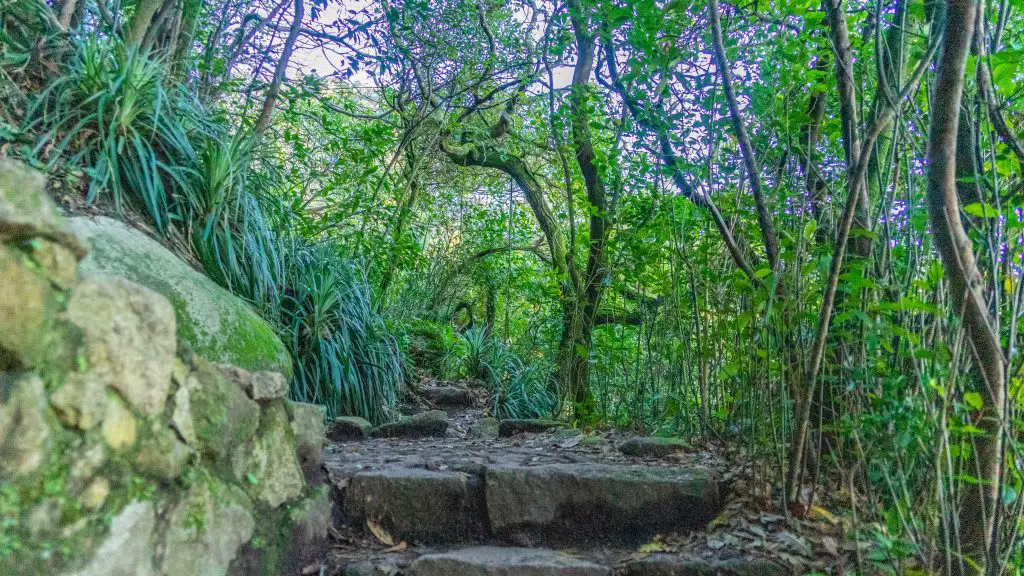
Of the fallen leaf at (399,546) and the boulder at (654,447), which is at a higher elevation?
the boulder at (654,447)

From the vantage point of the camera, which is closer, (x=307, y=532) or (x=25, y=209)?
(x=25, y=209)

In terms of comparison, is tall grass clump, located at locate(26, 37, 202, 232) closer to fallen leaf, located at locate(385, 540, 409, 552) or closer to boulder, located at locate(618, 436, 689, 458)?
fallen leaf, located at locate(385, 540, 409, 552)

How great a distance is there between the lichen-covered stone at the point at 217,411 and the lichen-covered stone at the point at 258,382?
36 millimetres

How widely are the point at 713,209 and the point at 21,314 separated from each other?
76.5 inches

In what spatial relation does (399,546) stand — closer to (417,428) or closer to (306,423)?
(306,423)

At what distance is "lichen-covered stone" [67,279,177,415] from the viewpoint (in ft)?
3.31

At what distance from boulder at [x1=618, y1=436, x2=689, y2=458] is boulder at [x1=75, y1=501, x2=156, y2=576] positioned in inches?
76.6

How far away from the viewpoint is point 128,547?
1078mm

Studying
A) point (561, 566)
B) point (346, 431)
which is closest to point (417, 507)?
point (561, 566)

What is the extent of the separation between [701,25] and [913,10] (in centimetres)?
109

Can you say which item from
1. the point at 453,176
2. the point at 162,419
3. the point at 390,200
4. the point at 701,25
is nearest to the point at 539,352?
the point at 390,200

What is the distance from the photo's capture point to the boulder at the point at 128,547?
1.01 m

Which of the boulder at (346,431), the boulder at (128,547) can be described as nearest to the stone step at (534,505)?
the boulder at (128,547)

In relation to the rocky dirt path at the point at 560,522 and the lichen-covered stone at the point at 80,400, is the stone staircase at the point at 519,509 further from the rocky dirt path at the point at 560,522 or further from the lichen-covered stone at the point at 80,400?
the lichen-covered stone at the point at 80,400
